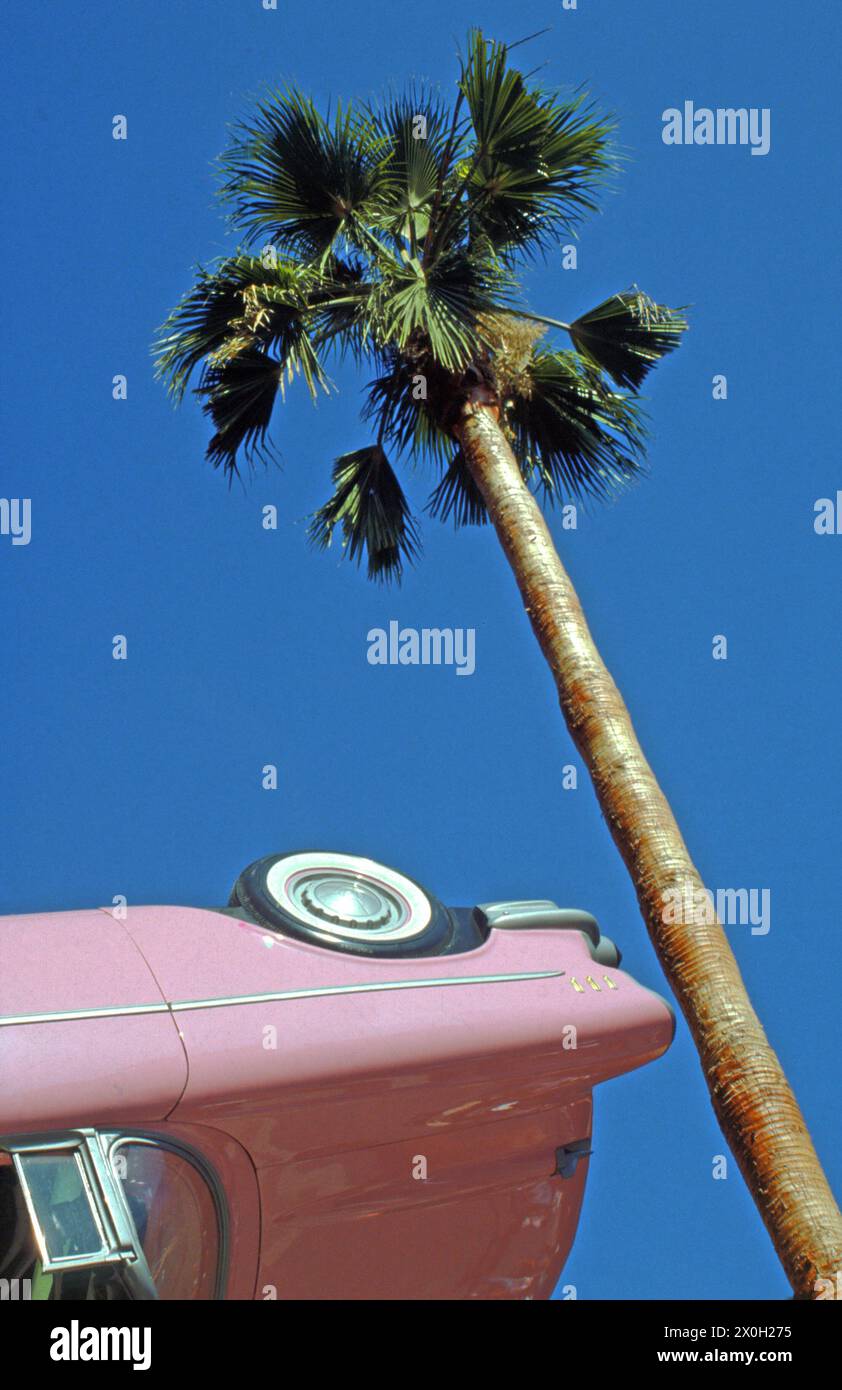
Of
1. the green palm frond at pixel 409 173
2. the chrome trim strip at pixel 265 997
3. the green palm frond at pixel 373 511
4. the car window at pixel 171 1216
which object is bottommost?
the car window at pixel 171 1216

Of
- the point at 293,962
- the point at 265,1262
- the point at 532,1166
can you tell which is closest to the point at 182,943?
the point at 293,962

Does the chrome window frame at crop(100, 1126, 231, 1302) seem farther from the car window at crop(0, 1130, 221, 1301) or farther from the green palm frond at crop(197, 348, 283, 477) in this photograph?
the green palm frond at crop(197, 348, 283, 477)

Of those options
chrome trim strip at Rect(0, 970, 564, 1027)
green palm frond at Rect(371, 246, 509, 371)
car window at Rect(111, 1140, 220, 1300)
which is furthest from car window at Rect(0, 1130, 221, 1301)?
green palm frond at Rect(371, 246, 509, 371)

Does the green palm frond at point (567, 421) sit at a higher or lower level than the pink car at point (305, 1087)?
higher

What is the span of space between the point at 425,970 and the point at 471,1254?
0.97 m

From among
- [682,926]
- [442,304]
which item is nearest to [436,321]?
[442,304]

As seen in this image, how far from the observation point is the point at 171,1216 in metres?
4.14

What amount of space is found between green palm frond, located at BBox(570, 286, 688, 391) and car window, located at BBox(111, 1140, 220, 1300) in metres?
6.28

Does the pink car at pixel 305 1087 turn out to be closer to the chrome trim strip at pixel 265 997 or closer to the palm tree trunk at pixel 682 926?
the chrome trim strip at pixel 265 997

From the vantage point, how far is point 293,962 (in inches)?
188

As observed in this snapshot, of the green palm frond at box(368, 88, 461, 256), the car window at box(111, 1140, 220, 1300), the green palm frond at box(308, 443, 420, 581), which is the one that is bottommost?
the car window at box(111, 1140, 220, 1300)

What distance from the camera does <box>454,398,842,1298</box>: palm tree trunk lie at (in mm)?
4742

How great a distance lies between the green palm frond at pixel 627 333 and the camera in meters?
8.98

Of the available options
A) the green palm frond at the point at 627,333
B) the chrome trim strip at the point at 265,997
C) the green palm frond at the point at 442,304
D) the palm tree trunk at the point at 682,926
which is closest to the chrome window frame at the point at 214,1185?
the chrome trim strip at the point at 265,997
